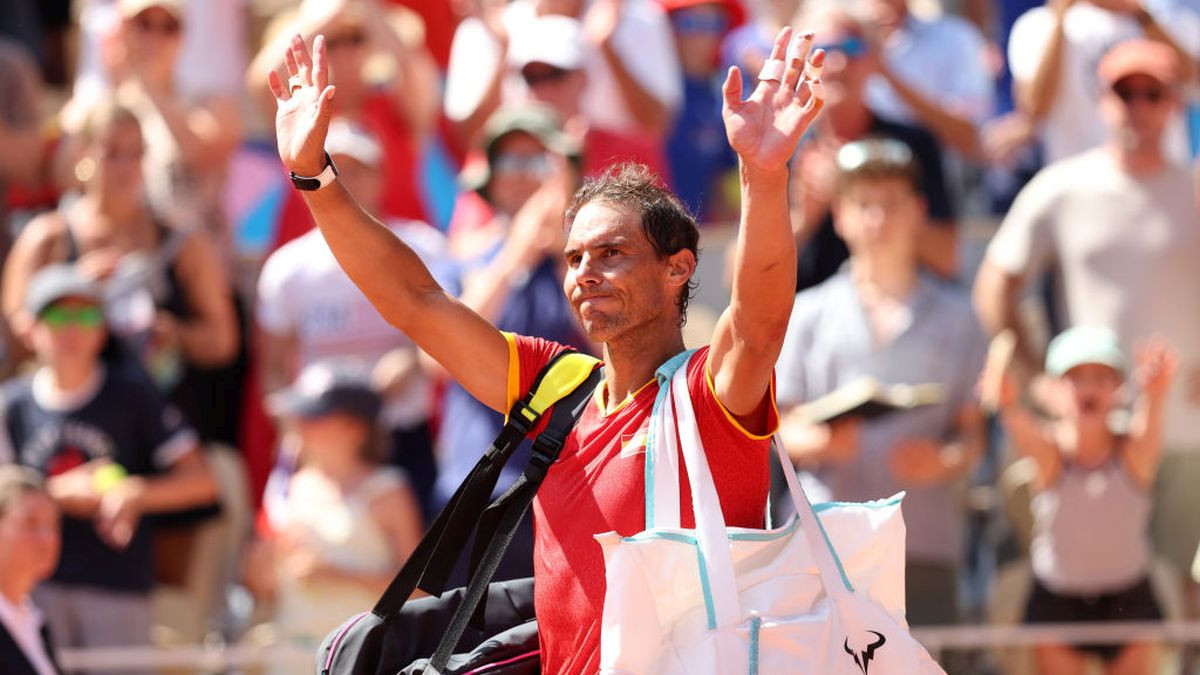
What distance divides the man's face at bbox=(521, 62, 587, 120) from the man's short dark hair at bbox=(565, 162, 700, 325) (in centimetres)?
433

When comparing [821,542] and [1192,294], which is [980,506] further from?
[821,542]

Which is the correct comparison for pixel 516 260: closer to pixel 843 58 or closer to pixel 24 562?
pixel 843 58

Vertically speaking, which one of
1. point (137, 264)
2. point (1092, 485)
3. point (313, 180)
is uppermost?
point (313, 180)

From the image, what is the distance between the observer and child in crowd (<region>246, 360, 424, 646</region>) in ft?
25.0

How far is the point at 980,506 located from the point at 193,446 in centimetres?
309

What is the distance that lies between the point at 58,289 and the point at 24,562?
4.81 ft

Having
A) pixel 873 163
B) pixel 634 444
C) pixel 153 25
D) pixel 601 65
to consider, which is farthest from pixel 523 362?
pixel 153 25

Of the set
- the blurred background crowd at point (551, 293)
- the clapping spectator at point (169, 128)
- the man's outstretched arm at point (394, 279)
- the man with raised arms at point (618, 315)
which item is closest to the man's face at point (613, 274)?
the man with raised arms at point (618, 315)

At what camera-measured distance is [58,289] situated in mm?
8055

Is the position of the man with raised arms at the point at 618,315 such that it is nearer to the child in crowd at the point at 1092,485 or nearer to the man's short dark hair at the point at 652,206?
the man's short dark hair at the point at 652,206

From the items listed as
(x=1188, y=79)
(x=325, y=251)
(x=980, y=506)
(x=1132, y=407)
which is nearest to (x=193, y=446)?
(x=325, y=251)

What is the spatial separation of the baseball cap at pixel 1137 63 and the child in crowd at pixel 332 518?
3.11 metres

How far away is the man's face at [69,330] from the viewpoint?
8.02m

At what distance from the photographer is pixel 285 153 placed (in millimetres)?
4383
